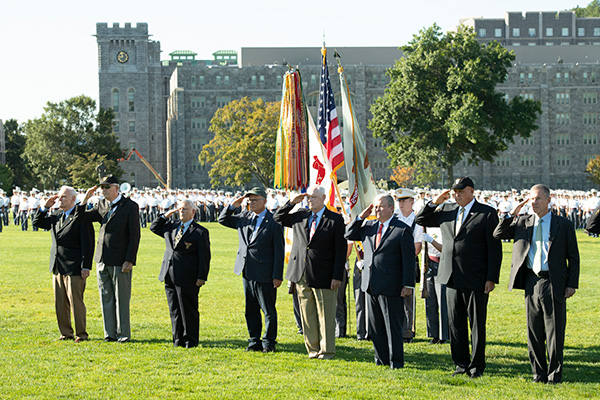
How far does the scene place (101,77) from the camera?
367 ft

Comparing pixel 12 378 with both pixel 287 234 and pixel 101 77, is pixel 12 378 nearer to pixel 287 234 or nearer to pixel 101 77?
pixel 287 234

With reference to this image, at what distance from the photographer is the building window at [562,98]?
4131 inches

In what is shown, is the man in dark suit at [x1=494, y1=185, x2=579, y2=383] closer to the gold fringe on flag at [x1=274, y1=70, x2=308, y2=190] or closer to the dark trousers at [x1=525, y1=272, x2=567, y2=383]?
the dark trousers at [x1=525, y1=272, x2=567, y2=383]

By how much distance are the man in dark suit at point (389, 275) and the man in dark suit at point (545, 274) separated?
42.6 inches

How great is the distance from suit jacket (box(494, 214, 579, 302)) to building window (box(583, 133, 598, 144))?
103 meters

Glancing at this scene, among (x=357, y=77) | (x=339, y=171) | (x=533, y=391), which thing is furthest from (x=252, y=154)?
(x=533, y=391)

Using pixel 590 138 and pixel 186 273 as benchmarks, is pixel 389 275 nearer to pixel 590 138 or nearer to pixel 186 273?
pixel 186 273

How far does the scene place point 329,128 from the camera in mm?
12906

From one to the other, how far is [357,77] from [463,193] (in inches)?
3824

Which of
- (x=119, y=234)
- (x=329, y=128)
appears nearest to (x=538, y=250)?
(x=329, y=128)

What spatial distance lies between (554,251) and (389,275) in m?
1.82

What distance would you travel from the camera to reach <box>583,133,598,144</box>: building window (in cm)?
10538

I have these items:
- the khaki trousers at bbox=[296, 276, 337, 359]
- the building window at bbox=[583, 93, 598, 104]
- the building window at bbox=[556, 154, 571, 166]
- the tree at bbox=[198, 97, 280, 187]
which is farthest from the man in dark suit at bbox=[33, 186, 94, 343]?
the building window at bbox=[583, 93, 598, 104]

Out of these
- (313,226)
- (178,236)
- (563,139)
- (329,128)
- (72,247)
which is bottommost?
(72,247)
